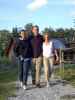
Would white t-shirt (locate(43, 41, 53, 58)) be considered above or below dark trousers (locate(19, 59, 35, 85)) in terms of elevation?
above

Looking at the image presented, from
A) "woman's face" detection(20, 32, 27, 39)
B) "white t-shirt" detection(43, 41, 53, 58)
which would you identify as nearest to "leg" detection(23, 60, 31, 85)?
"white t-shirt" detection(43, 41, 53, 58)

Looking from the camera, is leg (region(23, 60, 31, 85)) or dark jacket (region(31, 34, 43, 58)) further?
dark jacket (region(31, 34, 43, 58))

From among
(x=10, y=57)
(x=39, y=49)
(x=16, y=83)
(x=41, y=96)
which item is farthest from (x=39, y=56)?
(x=10, y=57)

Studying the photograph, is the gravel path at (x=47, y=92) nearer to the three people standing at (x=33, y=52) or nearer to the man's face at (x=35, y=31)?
the three people standing at (x=33, y=52)

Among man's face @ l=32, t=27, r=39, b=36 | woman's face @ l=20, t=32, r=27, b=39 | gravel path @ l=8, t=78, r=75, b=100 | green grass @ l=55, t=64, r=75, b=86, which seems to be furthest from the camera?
green grass @ l=55, t=64, r=75, b=86

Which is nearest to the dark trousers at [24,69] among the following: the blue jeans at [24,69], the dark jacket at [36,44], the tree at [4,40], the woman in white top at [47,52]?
the blue jeans at [24,69]

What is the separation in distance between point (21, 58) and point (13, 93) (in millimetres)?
1709

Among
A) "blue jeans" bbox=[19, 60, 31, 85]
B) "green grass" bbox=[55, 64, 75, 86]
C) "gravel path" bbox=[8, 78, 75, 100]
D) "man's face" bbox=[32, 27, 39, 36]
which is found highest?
"man's face" bbox=[32, 27, 39, 36]

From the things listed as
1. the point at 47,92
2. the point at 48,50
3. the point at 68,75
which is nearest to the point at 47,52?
the point at 48,50

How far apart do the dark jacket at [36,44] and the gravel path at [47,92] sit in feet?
3.26

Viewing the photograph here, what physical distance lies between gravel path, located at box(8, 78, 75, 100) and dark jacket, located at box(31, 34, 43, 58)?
99 cm

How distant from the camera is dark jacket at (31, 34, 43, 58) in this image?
14.3 metres

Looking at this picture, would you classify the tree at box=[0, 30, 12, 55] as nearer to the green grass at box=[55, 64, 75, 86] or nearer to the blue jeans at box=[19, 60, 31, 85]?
the green grass at box=[55, 64, 75, 86]

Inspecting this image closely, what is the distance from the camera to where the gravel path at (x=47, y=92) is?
11734mm
